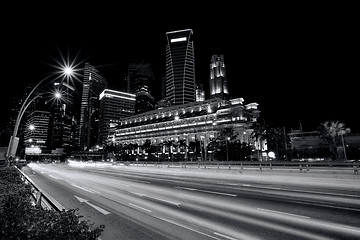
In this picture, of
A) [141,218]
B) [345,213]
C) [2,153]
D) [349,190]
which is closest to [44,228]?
[141,218]

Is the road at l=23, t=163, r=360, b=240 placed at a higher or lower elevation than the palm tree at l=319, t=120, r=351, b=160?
lower

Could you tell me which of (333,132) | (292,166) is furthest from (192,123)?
(292,166)

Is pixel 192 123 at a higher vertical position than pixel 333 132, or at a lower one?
higher

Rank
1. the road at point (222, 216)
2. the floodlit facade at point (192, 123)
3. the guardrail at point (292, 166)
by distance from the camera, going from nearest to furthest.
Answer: the road at point (222, 216) → the guardrail at point (292, 166) → the floodlit facade at point (192, 123)

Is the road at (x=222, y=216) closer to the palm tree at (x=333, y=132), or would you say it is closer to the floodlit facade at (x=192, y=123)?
the palm tree at (x=333, y=132)

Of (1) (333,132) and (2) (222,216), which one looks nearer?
(2) (222,216)

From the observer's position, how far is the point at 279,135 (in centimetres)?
6912

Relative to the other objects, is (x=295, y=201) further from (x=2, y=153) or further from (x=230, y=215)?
(x=2, y=153)

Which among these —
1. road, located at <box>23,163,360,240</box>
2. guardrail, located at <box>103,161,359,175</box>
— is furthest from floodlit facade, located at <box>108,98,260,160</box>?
road, located at <box>23,163,360,240</box>

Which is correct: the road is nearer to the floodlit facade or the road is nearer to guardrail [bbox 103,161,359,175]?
guardrail [bbox 103,161,359,175]

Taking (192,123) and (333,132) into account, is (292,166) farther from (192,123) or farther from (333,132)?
(192,123)

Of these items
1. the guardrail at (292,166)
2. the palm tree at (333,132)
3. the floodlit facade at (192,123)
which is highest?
the floodlit facade at (192,123)

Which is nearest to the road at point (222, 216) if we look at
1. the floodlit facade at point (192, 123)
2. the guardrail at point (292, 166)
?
the guardrail at point (292, 166)

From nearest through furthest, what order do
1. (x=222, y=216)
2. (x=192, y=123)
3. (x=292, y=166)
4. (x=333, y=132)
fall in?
1. (x=222, y=216)
2. (x=292, y=166)
3. (x=333, y=132)
4. (x=192, y=123)
